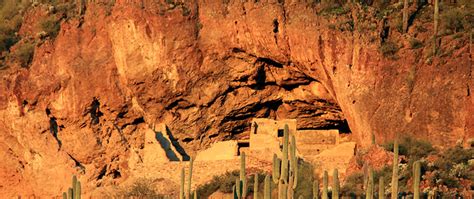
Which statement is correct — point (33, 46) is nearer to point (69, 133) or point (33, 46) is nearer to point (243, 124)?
point (69, 133)

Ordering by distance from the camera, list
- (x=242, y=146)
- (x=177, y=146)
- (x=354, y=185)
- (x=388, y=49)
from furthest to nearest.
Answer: (x=177, y=146), (x=242, y=146), (x=388, y=49), (x=354, y=185)

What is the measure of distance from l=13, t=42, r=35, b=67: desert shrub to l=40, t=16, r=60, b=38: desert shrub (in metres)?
0.72

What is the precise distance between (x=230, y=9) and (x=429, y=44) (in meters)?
6.57

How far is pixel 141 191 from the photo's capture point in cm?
5600

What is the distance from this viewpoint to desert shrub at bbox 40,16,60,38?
6134cm

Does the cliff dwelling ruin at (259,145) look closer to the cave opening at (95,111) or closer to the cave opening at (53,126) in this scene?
the cave opening at (95,111)

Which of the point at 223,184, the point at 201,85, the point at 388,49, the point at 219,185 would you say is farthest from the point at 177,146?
the point at 388,49

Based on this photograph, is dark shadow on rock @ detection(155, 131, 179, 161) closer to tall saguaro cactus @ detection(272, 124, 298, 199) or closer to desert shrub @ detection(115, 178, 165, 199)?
desert shrub @ detection(115, 178, 165, 199)

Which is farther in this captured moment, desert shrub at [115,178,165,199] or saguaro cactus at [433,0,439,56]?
desert shrub at [115,178,165,199]

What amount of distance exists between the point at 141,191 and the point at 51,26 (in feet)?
27.2

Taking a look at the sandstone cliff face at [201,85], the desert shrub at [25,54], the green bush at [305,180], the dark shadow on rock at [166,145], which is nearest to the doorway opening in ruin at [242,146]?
the sandstone cliff face at [201,85]

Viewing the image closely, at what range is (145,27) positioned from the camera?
58344 mm

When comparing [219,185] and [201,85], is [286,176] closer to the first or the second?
[219,185]

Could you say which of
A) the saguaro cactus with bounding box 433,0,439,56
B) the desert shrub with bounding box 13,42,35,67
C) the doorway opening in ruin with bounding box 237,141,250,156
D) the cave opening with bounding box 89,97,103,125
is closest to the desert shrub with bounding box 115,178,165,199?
the doorway opening in ruin with bounding box 237,141,250,156
